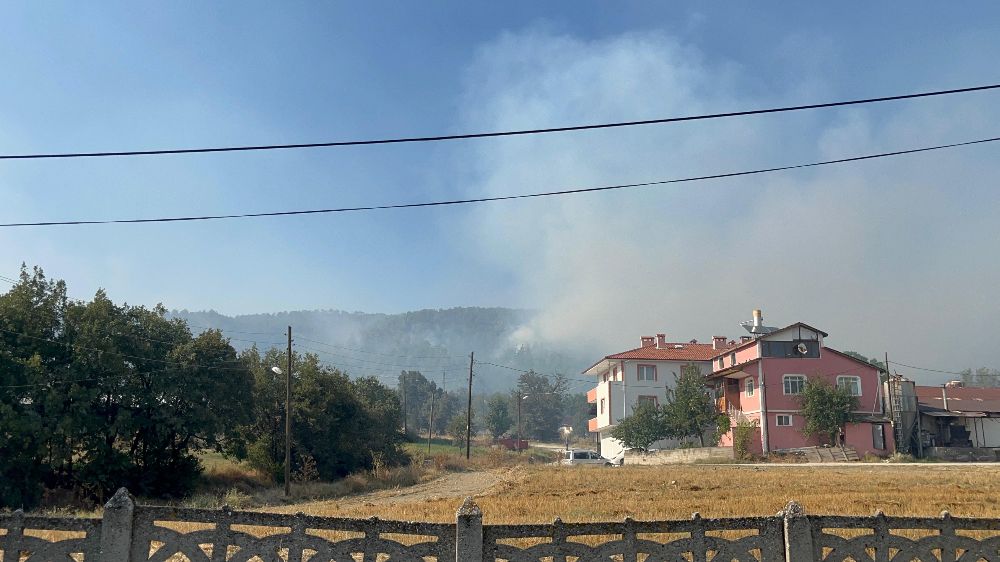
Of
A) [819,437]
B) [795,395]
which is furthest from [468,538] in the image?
[795,395]

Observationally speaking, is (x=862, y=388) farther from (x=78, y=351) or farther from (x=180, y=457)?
(x=78, y=351)

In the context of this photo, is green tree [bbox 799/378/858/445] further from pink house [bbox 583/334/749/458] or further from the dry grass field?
the dry grass field

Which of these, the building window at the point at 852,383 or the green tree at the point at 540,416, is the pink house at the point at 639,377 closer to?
the building window at the point at 852,383

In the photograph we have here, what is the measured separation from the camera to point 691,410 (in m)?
67.3

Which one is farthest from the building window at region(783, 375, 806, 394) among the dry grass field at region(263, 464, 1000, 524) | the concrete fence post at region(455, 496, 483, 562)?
the concrete fence post at region(455, 496, 483, 562)

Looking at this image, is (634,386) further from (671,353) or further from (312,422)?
(312,422)

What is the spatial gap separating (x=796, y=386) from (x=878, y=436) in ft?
22.2

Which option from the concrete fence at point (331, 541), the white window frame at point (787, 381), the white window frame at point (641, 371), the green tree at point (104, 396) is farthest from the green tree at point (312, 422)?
the concrete fence at point (331, 541)

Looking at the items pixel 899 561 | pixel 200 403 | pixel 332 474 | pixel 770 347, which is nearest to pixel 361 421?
pixel 332 474

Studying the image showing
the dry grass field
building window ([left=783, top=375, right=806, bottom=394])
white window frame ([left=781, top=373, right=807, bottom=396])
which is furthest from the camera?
building window ([left=783, top=375, right=806, bottom=394])

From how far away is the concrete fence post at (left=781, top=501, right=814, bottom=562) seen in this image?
7.63 metres

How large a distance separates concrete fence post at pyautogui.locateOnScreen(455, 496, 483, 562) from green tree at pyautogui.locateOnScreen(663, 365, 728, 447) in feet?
205

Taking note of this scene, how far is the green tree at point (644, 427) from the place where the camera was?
6975cm

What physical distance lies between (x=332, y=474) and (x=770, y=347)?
3534cm
